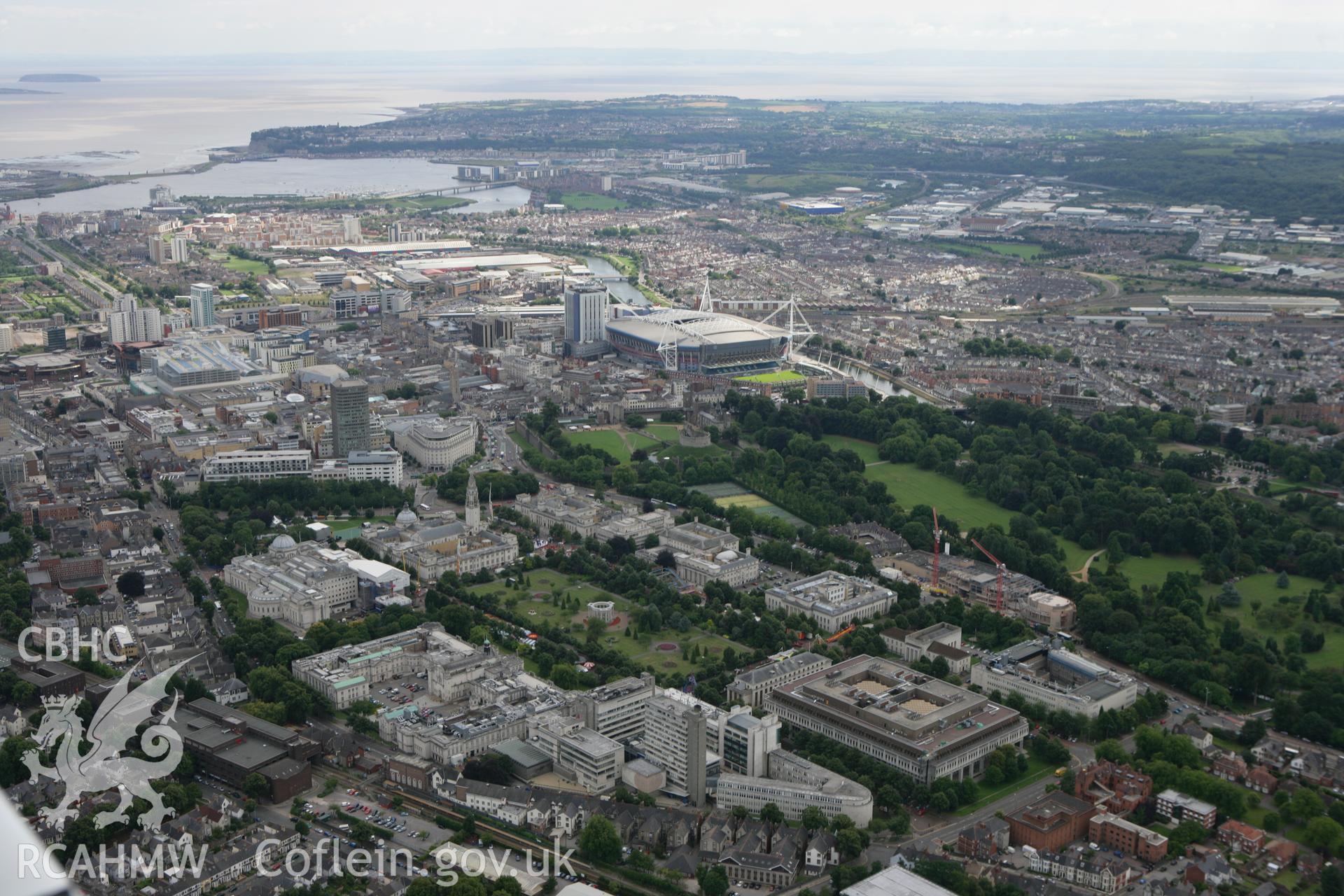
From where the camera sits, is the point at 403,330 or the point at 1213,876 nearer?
the point at 1213,876

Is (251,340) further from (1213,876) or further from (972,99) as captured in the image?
(972,99)

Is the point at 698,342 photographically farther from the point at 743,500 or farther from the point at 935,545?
the point at 935,545

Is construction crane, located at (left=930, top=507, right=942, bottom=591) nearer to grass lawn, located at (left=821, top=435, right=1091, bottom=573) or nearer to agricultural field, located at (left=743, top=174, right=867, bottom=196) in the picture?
grass lawn, located at (left=821, top=435, right=1091, bottom=573)

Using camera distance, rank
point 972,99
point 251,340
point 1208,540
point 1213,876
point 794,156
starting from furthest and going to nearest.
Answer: point 972,99, point 794,156, point 251,340, point 1208,540, point 1213,876

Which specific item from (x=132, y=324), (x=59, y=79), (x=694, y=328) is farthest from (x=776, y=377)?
(x=59, y=79)

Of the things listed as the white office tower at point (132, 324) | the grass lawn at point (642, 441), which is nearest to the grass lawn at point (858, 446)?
the grass lawn at point (642, 441)

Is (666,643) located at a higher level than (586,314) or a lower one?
lower

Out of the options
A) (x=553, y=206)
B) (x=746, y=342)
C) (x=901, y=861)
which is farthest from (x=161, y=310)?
(x=901, y=861)
